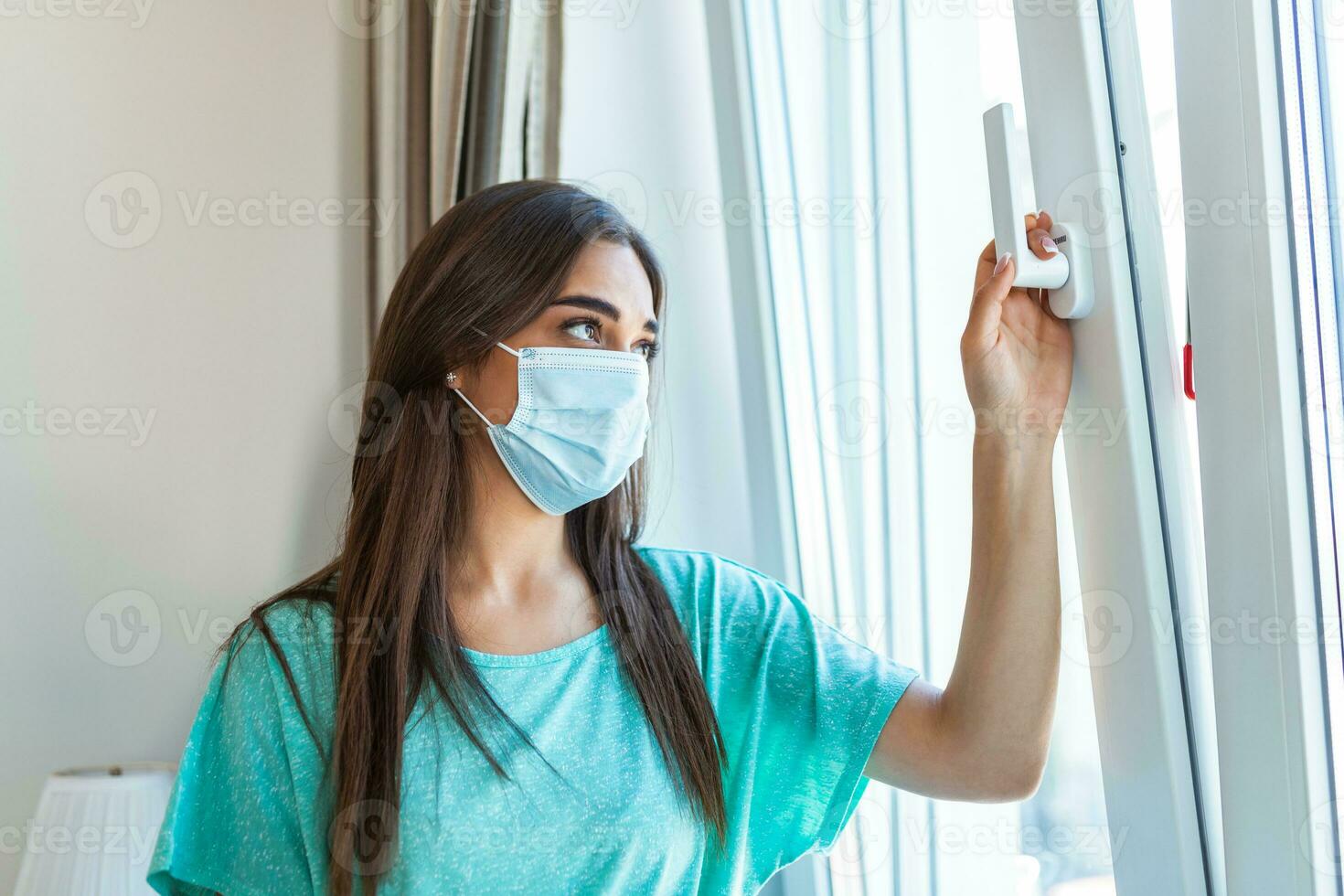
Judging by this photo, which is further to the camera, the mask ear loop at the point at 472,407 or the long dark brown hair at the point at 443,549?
the mask ear loop at the point at 472,407

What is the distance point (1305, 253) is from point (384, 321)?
0.98 metres

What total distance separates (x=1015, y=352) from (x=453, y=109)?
1302mm

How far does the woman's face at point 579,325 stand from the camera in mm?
1216

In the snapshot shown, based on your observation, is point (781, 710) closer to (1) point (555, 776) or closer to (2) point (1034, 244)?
(1) point (555, 776)

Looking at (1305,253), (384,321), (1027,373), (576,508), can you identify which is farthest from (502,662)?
(1305,253)

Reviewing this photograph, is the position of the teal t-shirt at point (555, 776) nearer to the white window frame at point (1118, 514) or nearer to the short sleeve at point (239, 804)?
the short sleeve at point (239, 804)

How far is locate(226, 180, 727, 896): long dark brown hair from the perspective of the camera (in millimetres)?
1086

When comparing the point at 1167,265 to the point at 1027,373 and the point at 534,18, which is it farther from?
the point at 534,18

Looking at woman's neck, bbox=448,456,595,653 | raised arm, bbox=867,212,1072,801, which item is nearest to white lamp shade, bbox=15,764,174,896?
woman's neck, bbox=448,456,595,653

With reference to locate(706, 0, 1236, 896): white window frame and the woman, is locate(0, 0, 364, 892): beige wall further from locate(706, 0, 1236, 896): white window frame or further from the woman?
locate(706, 0, 1236, 896): white window frame

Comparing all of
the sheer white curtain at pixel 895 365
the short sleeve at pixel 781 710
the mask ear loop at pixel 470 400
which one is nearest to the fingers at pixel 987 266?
the sheer white curtain at pixel 895 365

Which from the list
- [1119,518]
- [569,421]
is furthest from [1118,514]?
[569,421]

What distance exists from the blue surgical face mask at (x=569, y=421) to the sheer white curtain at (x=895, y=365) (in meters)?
0.29

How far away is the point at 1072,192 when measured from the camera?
0.99m
